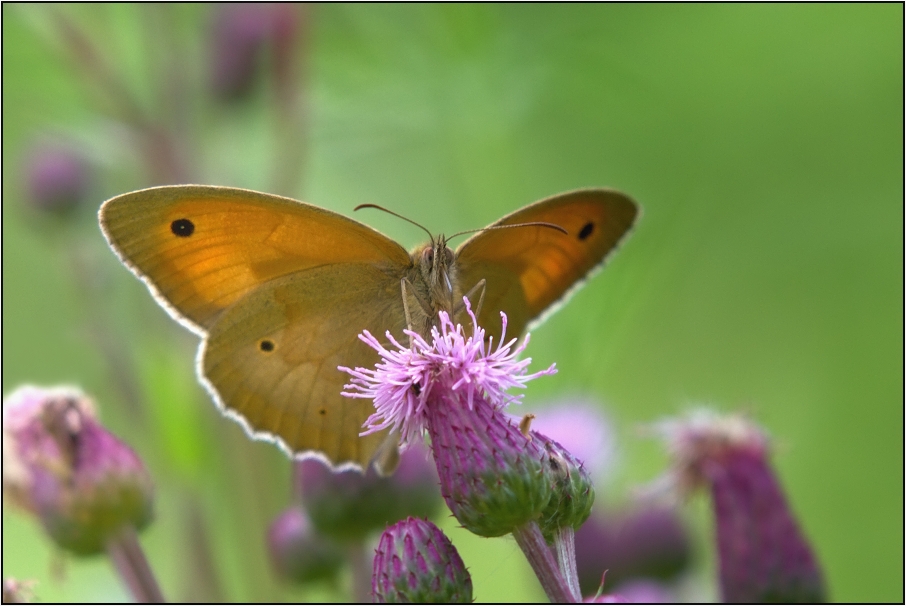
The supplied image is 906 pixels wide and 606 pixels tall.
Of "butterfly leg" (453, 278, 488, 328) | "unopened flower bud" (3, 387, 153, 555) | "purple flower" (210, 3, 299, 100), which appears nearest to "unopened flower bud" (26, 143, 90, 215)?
"purple flower" (210, 3, 299, 100)

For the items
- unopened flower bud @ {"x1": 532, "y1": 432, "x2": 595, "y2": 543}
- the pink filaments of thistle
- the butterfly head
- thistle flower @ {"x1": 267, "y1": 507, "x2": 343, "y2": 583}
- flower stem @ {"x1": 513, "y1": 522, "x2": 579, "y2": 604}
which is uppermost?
the butterfly head

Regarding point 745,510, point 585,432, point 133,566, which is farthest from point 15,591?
point 585,432

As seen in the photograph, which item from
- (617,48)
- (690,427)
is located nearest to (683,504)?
(690,427)

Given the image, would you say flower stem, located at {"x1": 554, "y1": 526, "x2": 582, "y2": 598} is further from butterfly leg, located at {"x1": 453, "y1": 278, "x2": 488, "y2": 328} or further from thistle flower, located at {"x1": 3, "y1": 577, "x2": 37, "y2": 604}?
thistle flower, located at {"x1": 3, "y1": 577, "x2": 37, "y2": 604}

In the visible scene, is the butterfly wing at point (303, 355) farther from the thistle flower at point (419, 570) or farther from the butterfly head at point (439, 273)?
the thistle flower at point (419, 570)

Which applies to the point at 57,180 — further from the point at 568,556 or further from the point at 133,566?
the point at 568,556

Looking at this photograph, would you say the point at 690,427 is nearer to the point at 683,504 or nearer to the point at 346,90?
the point at 683,504

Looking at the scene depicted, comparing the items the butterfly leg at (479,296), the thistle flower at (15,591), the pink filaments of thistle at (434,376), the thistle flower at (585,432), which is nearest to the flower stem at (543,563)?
the pink filaments of thistle at (434,376)
